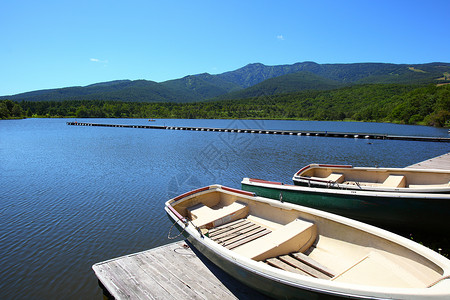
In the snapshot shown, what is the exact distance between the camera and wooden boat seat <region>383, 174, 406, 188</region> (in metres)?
10.3

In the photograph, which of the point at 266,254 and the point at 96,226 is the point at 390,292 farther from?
the point at 96,226

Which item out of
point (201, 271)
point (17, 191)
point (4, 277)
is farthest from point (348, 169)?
point (17, 191)

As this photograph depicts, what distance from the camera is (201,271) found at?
6473 mm

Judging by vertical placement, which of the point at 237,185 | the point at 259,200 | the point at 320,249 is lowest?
the point at 237,185

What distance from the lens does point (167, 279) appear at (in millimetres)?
6102

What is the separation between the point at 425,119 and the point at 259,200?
92423 millimetres

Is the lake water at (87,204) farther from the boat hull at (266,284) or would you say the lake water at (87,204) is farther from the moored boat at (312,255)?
the boat hull at (266,284)

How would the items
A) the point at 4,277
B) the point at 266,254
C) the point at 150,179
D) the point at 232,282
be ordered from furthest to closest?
the point at 150,179
the point at 4,277
the point at 232,282
the point at 266,254

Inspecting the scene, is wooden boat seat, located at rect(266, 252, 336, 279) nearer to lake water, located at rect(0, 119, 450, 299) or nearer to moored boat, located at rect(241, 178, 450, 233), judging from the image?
moored boat, located at rect(241, 178, 450, 233)

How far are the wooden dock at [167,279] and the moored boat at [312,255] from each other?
0.72 meters

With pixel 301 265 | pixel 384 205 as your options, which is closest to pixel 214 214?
pixel 301 265

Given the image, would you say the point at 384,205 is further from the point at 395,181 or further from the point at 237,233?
the point at 237,233

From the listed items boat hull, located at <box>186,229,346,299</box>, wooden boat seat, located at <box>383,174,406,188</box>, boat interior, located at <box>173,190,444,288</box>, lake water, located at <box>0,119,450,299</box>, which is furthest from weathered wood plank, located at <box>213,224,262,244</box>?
wooden boat seat, located at <box>383,174,406,188</box>

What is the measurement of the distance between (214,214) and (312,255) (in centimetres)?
340
